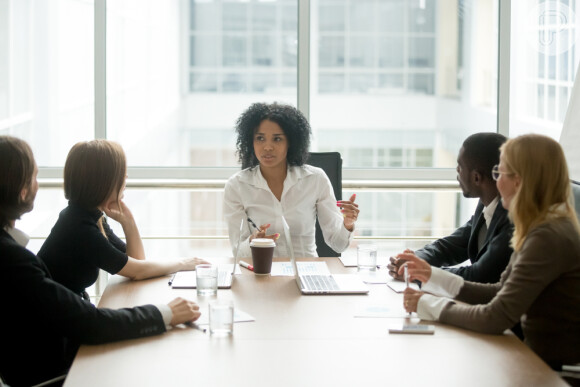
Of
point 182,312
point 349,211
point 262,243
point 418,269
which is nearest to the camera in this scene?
point 182,312

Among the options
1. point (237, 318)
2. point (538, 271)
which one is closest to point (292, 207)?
point (237, 318)

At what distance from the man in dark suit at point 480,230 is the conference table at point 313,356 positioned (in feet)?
1.36

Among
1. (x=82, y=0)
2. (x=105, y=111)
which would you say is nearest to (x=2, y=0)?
(x=82, y=0)

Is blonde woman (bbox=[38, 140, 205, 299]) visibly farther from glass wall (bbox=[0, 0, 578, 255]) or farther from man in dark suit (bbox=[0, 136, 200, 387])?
glass wall (bbox=[0, 0, 578, 255])

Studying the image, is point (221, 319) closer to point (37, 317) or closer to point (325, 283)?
point (37, 317)

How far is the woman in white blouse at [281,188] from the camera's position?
3447mm

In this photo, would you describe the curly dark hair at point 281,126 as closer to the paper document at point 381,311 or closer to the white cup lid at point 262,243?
the white cup lid at point 262,243

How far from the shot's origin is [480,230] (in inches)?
117

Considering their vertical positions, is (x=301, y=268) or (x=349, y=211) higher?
(x=349, y=211)

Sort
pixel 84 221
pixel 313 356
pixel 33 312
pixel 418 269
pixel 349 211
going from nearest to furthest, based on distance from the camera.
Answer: pixel 313 356 → pixel 33 312 → pixel 418 269 → pixel 84 221 → pixel 349 211

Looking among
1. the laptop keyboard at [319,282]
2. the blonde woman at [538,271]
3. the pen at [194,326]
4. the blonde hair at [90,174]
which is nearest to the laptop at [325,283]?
the laptop keyboard at [319,282]

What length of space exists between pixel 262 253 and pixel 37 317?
94 centimetres

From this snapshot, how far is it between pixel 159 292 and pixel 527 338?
1.15 m

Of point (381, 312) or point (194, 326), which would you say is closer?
point (194, 326)
